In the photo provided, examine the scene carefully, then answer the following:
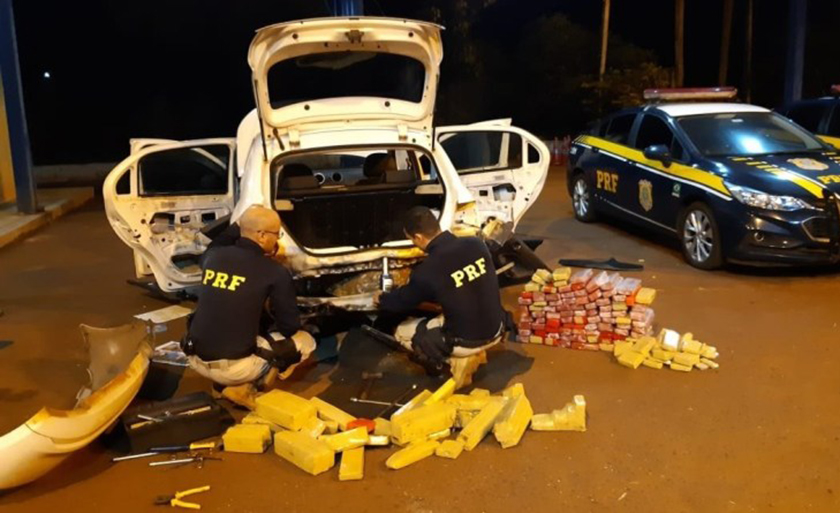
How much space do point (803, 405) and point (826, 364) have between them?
81 centimetres

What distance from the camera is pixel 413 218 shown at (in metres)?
5.20

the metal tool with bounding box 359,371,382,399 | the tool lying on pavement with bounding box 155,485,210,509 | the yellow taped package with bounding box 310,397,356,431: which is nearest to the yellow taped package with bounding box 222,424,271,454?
the yellow taped package with bounding box 310,397,356,431

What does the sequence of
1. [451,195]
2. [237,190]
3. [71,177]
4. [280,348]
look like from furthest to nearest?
[71,177]
[237,190]
[451,195]
[280,348]

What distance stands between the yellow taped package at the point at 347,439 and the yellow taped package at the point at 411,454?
0.67ft

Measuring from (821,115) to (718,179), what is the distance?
387cm

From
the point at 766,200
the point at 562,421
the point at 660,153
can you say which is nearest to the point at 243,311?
the point at 562,421

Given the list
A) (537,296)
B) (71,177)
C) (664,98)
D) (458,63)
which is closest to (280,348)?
(537,296)

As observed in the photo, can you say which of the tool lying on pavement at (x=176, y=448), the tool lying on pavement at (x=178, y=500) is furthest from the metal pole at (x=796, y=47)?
the tool lying on pavement at (x=178, y=500)

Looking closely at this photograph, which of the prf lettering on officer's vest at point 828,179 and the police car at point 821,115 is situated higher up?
the police car at point 821,115

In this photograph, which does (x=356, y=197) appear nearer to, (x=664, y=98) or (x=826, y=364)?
(x=826, y=364)

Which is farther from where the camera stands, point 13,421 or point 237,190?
point 237,190

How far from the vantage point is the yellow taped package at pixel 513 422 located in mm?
4500

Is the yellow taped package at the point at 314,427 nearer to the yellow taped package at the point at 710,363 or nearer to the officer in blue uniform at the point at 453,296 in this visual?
the officer in blue uniform at the point at 453,296

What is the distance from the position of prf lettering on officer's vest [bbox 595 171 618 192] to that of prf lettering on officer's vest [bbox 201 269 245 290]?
247 inches
